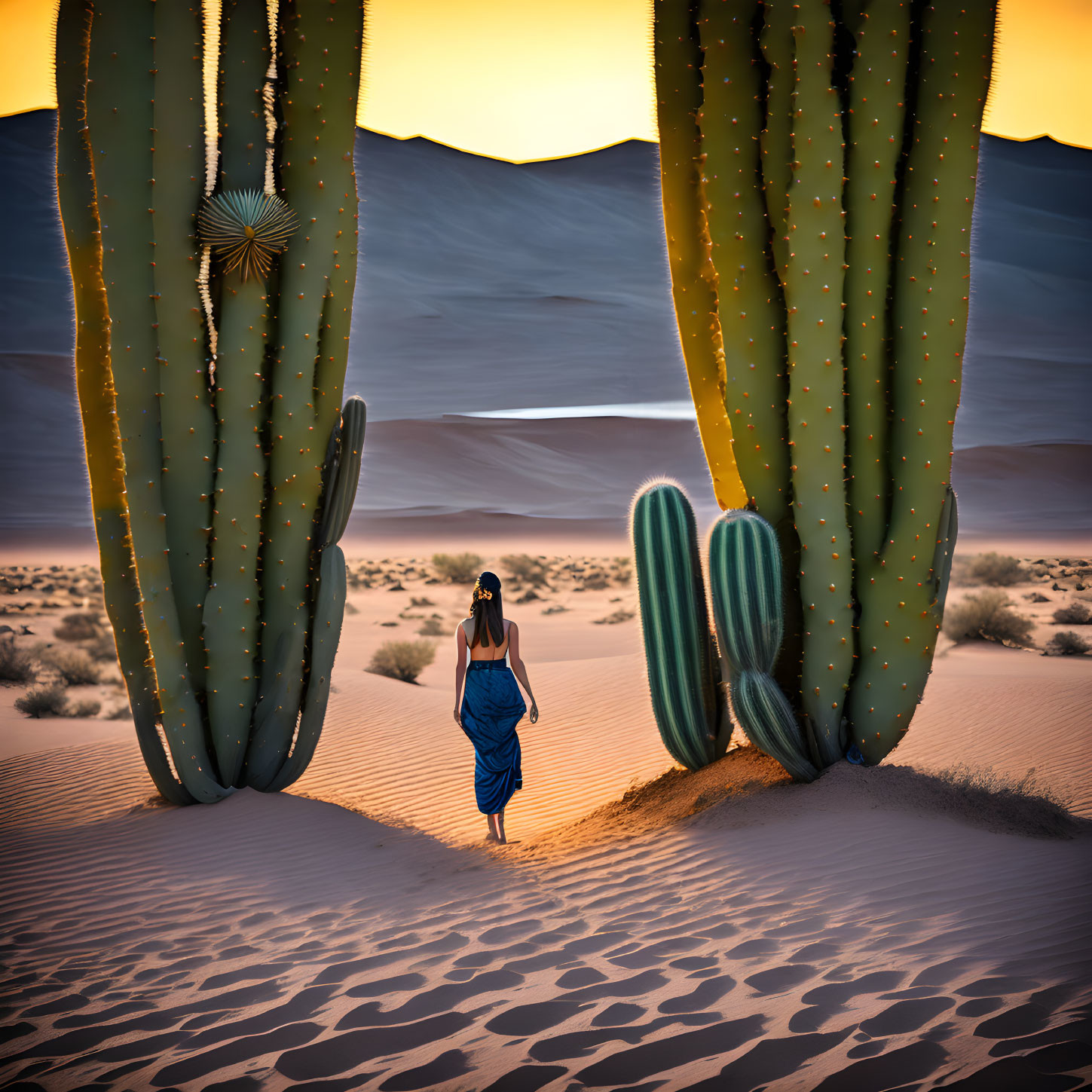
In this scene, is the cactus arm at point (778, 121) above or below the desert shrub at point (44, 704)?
above

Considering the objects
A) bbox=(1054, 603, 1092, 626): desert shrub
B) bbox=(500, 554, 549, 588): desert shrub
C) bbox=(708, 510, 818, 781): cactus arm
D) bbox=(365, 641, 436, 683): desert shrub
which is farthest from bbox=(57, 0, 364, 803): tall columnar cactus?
bbox=(500, 554, 549, 588): desert shrub

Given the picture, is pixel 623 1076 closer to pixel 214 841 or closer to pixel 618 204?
pixel 214 841

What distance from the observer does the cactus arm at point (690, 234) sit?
613 cm

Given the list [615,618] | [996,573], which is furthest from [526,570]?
[996,573]

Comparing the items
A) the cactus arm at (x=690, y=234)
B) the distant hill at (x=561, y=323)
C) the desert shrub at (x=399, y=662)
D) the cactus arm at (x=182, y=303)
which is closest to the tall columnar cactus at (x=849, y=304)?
the cactus arm at (x=690, y=234)

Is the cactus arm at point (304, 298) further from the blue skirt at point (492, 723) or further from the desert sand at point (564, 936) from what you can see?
the desert sand at point (564, 936)

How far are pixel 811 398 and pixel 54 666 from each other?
13.6 m

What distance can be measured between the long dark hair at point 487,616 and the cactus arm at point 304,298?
4.21 feet

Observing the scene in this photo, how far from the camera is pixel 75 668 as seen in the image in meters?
14.4

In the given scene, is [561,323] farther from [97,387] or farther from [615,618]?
[97,387]

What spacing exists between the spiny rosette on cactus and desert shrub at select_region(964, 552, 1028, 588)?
80.5 ft

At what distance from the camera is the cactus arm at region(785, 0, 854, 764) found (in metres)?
5.40

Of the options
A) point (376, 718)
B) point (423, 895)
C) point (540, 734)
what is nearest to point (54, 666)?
point (376, 718)

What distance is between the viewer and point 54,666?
14508 millimetres
